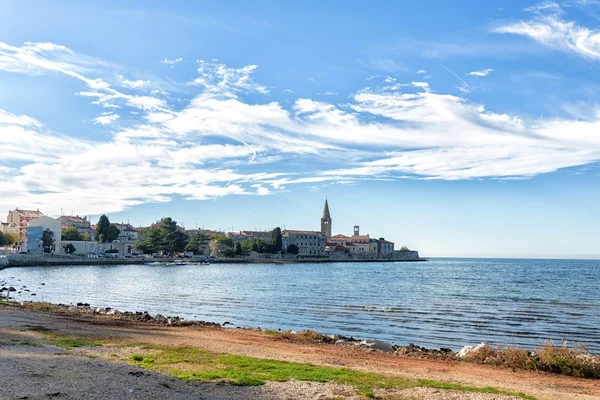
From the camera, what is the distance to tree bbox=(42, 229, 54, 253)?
145750mm

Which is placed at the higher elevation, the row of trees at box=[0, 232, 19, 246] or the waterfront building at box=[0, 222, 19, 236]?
the waterfront building at box=[0, 222, 19, 236]

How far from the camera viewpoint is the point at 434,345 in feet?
78.1

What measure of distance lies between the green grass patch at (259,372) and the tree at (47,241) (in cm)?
14561

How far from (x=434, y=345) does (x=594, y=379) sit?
8812mm

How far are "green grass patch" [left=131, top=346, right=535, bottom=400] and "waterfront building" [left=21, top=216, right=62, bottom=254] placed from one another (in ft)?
455

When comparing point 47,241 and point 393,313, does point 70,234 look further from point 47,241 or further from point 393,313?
point 393,313

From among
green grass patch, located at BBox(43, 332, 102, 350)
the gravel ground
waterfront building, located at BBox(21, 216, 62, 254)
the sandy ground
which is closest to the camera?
the gravel ground

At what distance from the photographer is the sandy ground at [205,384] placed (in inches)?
426

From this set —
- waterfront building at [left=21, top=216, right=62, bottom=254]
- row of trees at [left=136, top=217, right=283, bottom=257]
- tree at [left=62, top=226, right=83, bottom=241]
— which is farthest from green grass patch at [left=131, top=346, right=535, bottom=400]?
tree at [left=62, top=226, right=83, bottom=241]

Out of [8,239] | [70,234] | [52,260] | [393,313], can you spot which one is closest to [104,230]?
[70,234]

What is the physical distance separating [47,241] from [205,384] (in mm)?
151105

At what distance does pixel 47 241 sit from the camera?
146m

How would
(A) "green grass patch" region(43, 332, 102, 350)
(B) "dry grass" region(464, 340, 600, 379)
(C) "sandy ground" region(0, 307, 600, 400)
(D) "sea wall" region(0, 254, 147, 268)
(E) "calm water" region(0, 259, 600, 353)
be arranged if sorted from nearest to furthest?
(C) "sandy ground" region(0, 307, 600, 400), (B) "dry grass" region(464, 340, 600, 379), (A) "green grass patch" region(43, 332, 102, 350), (E) "calm water" region(0, 259, 600, 353), (D) "sea wall" region(0, 254, 147, 268)

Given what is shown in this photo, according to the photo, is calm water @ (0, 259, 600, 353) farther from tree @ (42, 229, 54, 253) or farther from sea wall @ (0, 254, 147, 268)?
tree @ (42, 229, 54, 253)
